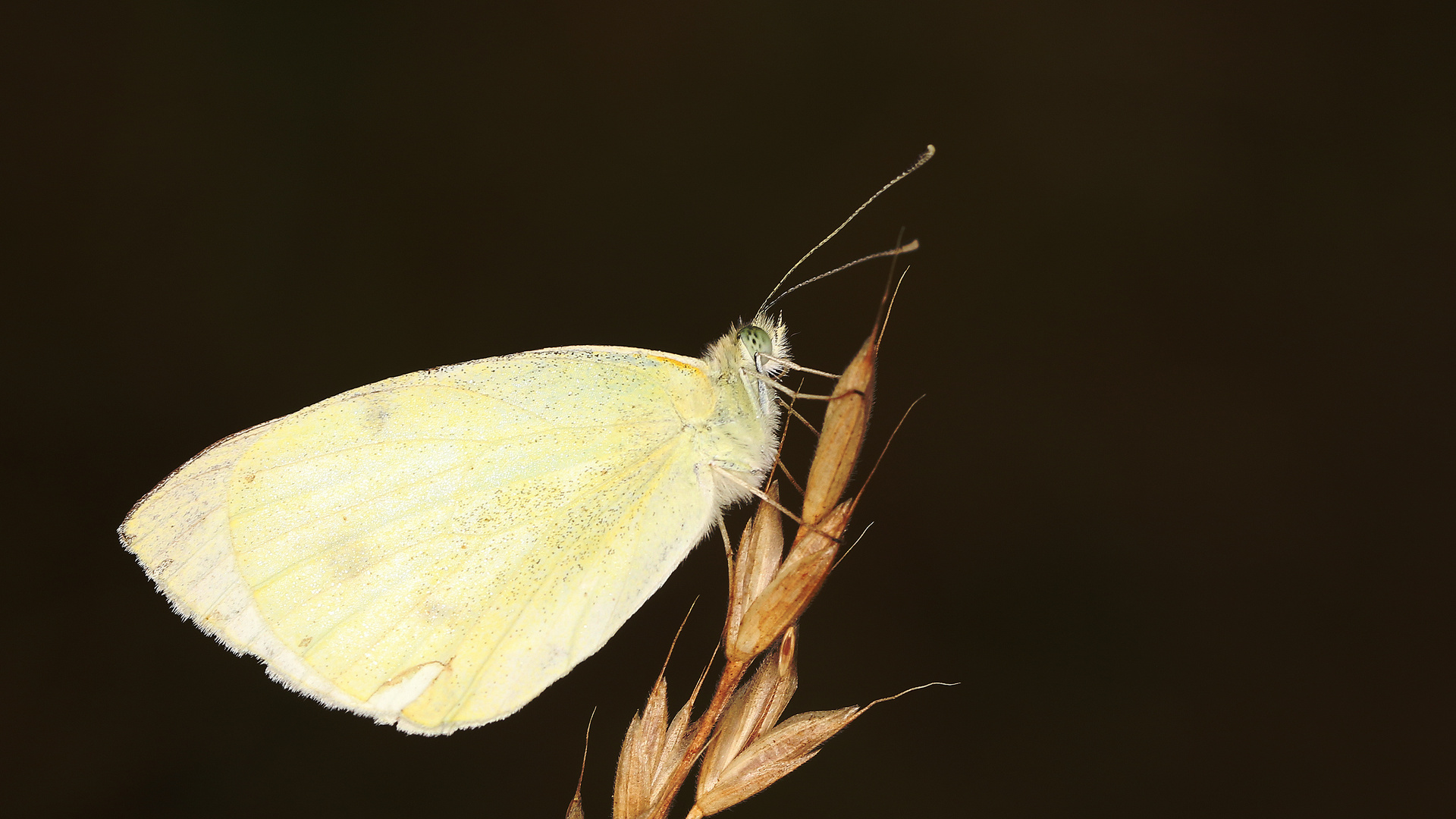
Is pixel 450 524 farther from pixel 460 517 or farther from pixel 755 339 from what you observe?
pixel 755 339

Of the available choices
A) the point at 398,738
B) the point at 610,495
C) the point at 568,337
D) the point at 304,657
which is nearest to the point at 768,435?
the point at 610,495

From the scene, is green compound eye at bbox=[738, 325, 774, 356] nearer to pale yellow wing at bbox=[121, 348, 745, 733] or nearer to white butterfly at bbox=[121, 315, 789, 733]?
white butterfly at bbox=[121, 315, 789, 733]

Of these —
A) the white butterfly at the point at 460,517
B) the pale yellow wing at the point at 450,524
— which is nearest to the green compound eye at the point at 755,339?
the white butterfly at the point at 460,517

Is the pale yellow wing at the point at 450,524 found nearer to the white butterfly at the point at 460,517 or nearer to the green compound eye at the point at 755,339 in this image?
the white butterfly at the point at 460,517

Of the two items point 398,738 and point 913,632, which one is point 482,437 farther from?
point 913,632

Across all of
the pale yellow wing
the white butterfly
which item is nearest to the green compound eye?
the white butterfly
